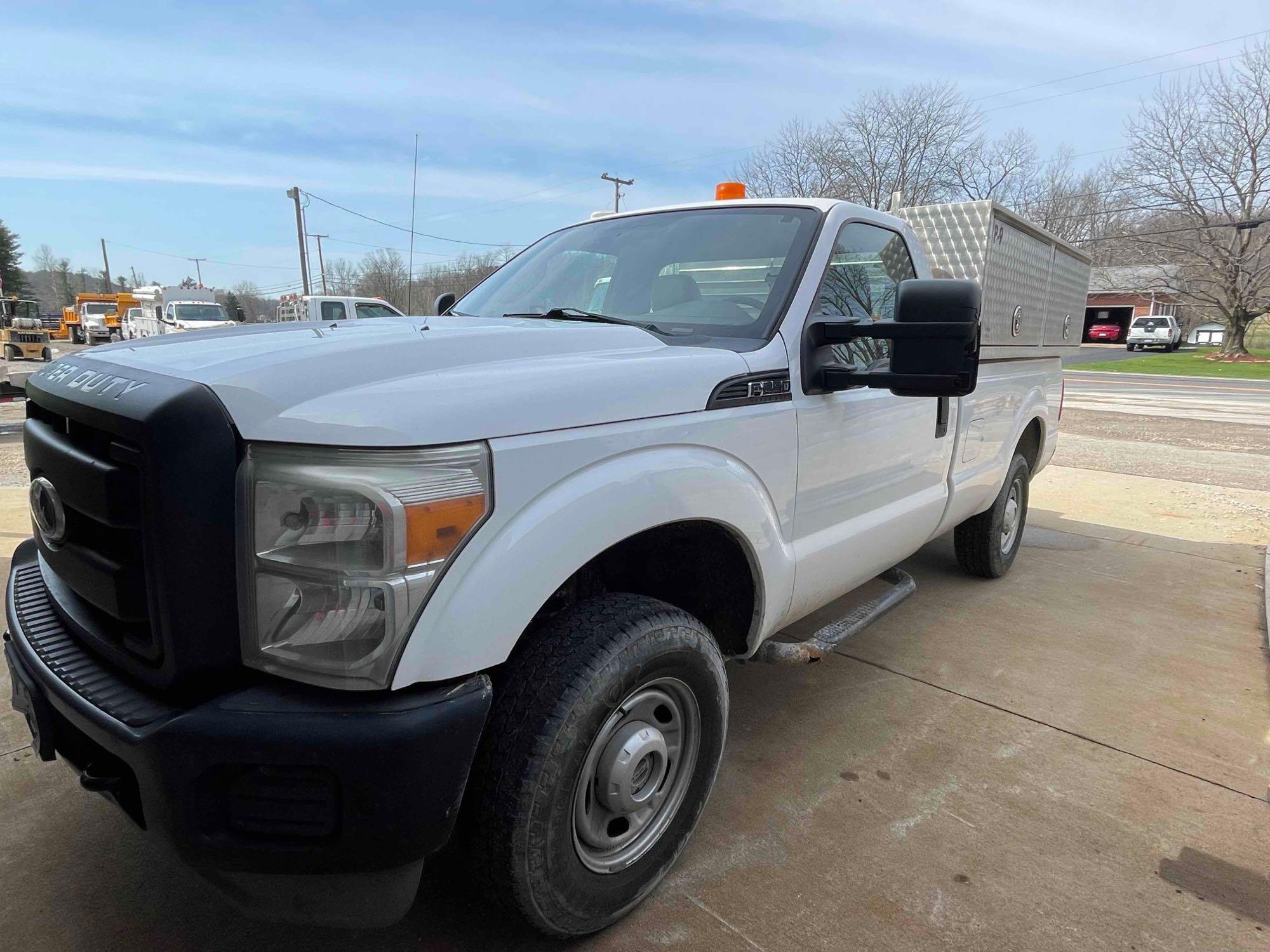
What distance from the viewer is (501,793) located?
1.71m

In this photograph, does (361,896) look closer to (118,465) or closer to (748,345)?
(118,465)

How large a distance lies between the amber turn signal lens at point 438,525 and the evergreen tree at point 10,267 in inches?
3403

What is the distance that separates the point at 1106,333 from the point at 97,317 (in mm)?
61616

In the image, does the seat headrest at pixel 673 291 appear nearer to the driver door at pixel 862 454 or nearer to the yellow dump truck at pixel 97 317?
the driver door at pixel 862 454

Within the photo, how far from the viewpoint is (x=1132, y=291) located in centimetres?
4125

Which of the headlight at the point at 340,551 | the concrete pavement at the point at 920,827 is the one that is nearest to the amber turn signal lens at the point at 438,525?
the headlight at the point at 340,551

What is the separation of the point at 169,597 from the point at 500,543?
2.02 ft

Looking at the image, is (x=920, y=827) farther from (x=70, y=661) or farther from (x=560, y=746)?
(x=70, y=661)

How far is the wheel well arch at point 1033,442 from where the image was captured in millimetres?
4918

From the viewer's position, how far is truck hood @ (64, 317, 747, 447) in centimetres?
151

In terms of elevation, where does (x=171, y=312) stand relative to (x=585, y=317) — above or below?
below

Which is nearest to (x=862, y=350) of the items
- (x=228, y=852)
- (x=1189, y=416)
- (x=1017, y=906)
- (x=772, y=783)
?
(x=772, y=783)

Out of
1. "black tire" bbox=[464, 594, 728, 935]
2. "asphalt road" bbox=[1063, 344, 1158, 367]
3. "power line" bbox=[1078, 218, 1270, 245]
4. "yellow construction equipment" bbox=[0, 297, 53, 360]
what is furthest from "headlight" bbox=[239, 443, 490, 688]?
"power line" bbox=[1078, 218, 1270, 245]

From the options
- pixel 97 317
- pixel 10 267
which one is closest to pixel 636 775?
pixel 97 317
